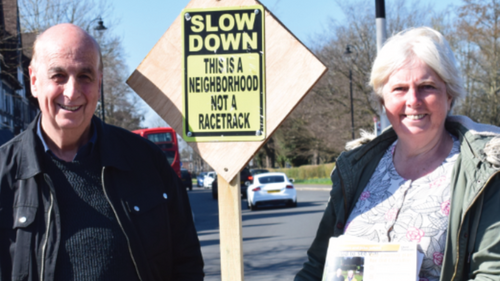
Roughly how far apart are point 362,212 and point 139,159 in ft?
3.37

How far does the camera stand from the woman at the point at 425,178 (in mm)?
2172

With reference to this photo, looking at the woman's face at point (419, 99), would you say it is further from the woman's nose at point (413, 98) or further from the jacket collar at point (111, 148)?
the jacket collar at point (111, 148)

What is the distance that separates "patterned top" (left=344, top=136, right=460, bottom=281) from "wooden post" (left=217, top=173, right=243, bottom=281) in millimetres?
504

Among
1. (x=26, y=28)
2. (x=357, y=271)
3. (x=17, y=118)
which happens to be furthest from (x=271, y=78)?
(x=17, y=118)

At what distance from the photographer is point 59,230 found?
225 cm

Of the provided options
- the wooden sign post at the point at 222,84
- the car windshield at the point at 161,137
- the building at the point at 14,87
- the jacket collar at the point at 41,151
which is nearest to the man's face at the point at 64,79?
the jacket collar at the point at 41,151

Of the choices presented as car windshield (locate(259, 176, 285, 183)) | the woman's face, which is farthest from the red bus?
the woman's face

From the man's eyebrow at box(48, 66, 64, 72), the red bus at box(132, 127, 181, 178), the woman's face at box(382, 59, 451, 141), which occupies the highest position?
the red bus at box(132, 127, 181, 178)

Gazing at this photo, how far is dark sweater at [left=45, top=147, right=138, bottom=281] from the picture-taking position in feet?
7.42

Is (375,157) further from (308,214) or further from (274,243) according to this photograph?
(308,214)

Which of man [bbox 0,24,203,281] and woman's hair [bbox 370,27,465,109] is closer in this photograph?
man [bbox 0,24,203,281]

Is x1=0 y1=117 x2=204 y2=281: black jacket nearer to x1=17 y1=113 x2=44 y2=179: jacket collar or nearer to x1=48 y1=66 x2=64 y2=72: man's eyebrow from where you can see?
x1=17 y1=113 x2=44 y2=179: jacket collar

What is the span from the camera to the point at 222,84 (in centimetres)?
269

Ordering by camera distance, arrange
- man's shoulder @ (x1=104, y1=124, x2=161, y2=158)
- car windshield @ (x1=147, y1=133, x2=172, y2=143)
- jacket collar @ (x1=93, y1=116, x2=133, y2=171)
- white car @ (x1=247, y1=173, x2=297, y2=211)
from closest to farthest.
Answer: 1. jacket collar @ (x1=93, y1=116, x2=133, y2=171)
2. man's shoulder @ (x1=104, y1=124, x2=161, y2=158)
3. white car @ (x1=247, y1=173, x2=297, y2=211)
4. car windshield @ (x1=147, y1=133, x2=172, y2=143)
